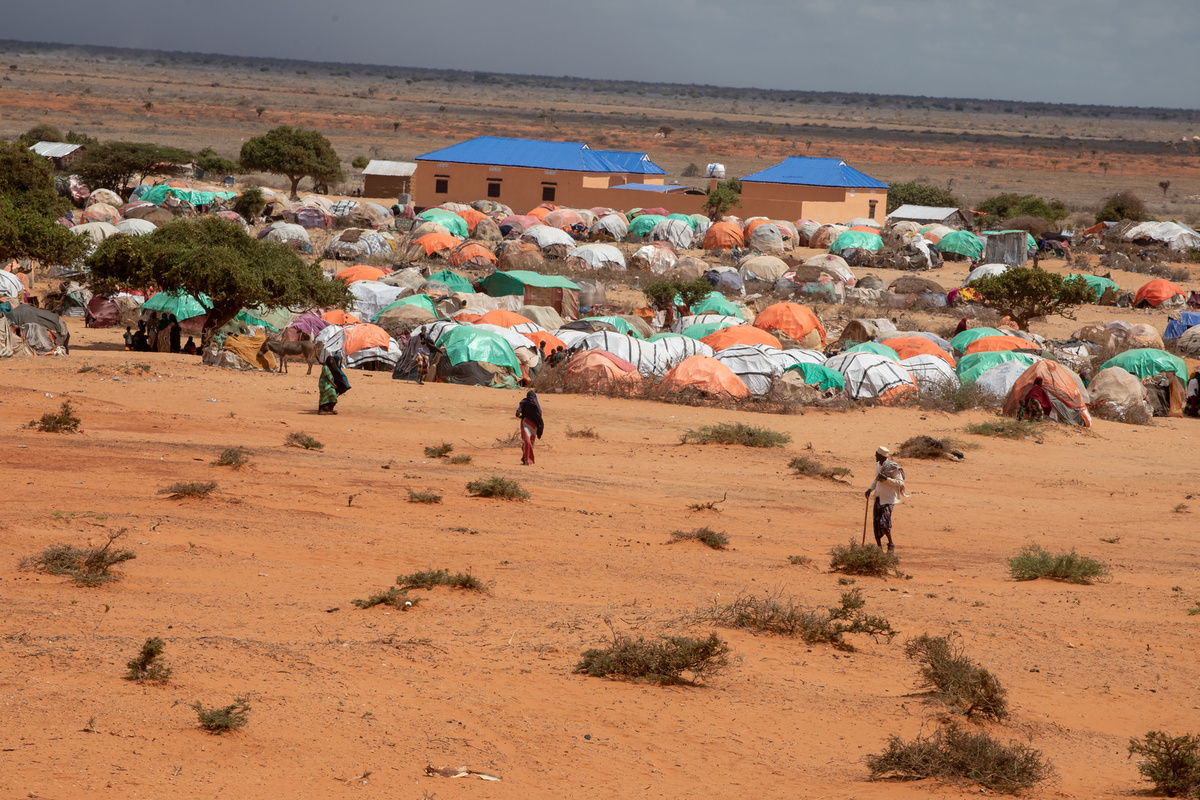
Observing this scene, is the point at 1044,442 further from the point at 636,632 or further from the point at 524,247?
the point at 524,247

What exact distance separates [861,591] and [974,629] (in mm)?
1182

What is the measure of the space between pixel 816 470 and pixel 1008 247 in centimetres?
3149

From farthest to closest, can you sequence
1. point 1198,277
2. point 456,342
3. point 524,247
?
point 1198,277, point 524,247, point 456,342

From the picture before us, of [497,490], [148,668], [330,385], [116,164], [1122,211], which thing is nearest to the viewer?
[148,668]

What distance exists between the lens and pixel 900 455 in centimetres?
1712

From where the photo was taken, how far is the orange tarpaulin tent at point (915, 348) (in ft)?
76.7

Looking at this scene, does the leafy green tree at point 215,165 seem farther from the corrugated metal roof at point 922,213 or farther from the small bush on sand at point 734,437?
the small bush on sand at point 734,437

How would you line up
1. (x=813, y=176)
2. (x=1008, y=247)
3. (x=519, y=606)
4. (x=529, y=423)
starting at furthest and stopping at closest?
(x=813, y=176)
(x=1008, y=247)
(x=529, y=423)
(x=519, y=606)

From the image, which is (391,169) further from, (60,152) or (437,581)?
(437,581)

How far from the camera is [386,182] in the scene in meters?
57.3

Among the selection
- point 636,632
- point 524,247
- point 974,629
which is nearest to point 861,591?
point 974,629

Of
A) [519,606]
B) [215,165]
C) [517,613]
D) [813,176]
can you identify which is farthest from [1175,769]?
[215,165]

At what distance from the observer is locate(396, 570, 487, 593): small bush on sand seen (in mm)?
8578

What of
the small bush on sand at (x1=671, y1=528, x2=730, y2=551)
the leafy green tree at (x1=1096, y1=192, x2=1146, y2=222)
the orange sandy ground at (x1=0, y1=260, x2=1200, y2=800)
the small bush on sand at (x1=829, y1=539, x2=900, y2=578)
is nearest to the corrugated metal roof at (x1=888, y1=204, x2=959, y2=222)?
the leafy green tree at (x1=1096, y1=192, x2=1146, y2=222)
